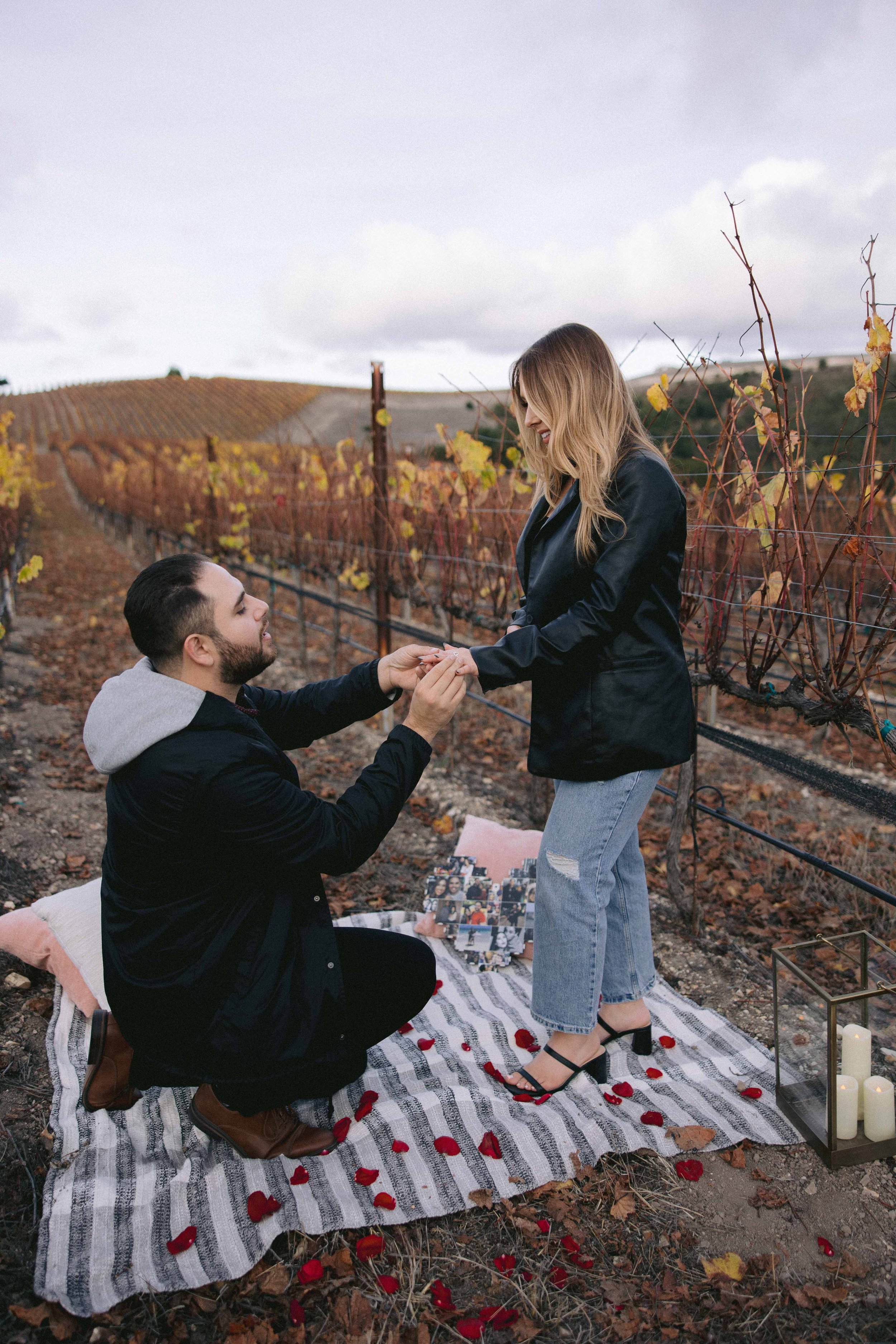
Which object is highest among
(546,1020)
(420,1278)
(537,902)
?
(537,902)

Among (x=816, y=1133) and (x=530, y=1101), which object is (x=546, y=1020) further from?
(x=816, y=1133)

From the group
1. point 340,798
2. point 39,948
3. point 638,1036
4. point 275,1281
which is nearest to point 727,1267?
point 638,1036

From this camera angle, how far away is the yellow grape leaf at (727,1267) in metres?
1.79

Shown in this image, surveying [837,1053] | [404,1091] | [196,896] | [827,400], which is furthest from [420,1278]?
[827,400]

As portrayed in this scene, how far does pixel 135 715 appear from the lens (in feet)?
5.76

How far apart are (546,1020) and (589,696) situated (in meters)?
0.92

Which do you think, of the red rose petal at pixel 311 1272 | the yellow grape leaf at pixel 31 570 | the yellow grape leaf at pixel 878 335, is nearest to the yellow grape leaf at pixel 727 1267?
the red rose petal at pixel 311 1272

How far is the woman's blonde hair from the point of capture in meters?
1.97

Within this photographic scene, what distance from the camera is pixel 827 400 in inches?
798

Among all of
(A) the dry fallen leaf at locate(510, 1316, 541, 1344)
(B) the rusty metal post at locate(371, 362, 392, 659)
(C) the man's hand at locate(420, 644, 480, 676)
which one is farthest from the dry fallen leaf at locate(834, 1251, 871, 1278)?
(B) the rusty metal post at locate(371, 362, 392, 659)

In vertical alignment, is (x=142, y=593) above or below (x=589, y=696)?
above

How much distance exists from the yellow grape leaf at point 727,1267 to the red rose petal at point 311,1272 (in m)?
0.83

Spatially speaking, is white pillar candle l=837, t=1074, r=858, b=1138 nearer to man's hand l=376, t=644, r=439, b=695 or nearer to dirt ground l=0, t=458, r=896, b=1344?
dirt ground l=0, t=458, r=896, b=1344

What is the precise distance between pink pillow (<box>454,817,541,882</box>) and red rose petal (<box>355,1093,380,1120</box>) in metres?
1.30
